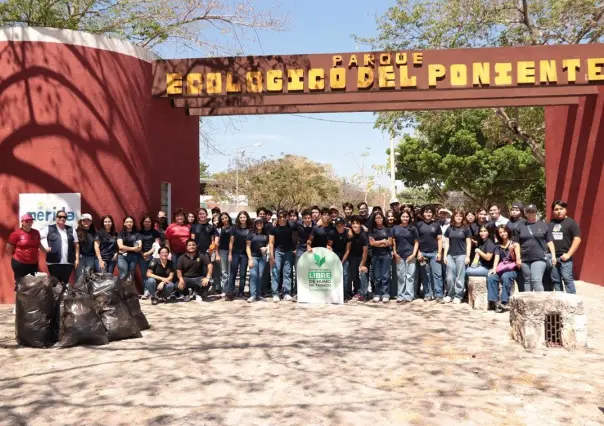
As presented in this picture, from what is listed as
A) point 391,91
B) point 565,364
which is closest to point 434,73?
point 391,91

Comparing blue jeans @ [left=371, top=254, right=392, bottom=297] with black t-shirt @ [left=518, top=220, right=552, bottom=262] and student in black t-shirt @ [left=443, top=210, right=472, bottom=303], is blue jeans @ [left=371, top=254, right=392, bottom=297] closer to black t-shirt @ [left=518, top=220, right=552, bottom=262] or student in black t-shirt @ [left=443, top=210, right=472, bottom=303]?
student in black t-shirt @ [left=443, top=210, right=472, bottom=303]

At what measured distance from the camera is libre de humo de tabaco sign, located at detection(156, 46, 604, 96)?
10.8m

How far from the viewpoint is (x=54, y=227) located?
884 centimetres

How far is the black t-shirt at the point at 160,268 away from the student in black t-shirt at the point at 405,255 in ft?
13.4

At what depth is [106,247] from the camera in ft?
31.7

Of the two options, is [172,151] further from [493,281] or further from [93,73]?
[493,281]

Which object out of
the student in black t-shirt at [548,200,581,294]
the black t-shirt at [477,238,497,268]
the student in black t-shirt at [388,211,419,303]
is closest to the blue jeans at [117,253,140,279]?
the student in black t-shirt at [388,211,419,303]

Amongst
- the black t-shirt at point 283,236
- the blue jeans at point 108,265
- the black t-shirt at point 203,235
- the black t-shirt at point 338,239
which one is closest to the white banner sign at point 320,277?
the black t-shirt at point 338,239

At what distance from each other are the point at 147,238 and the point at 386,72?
583 cm

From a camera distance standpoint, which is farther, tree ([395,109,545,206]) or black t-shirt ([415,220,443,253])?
tree ([395,109,545,206])

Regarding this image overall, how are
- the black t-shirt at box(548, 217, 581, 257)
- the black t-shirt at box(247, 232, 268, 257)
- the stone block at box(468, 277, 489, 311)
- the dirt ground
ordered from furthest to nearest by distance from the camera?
the black t-shirt at box(247, 232, 268, 257) → the stone block at box(468, 277, 489, 311) → the black t-shirt at box(548, 217, 581, 257) → the dirt ground

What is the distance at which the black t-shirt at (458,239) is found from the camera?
9.43m

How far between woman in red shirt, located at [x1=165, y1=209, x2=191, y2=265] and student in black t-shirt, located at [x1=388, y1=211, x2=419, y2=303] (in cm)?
386

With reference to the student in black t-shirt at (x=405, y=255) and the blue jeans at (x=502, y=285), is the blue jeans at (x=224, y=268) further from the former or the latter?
the blue jeans at (x=502, y=285)
